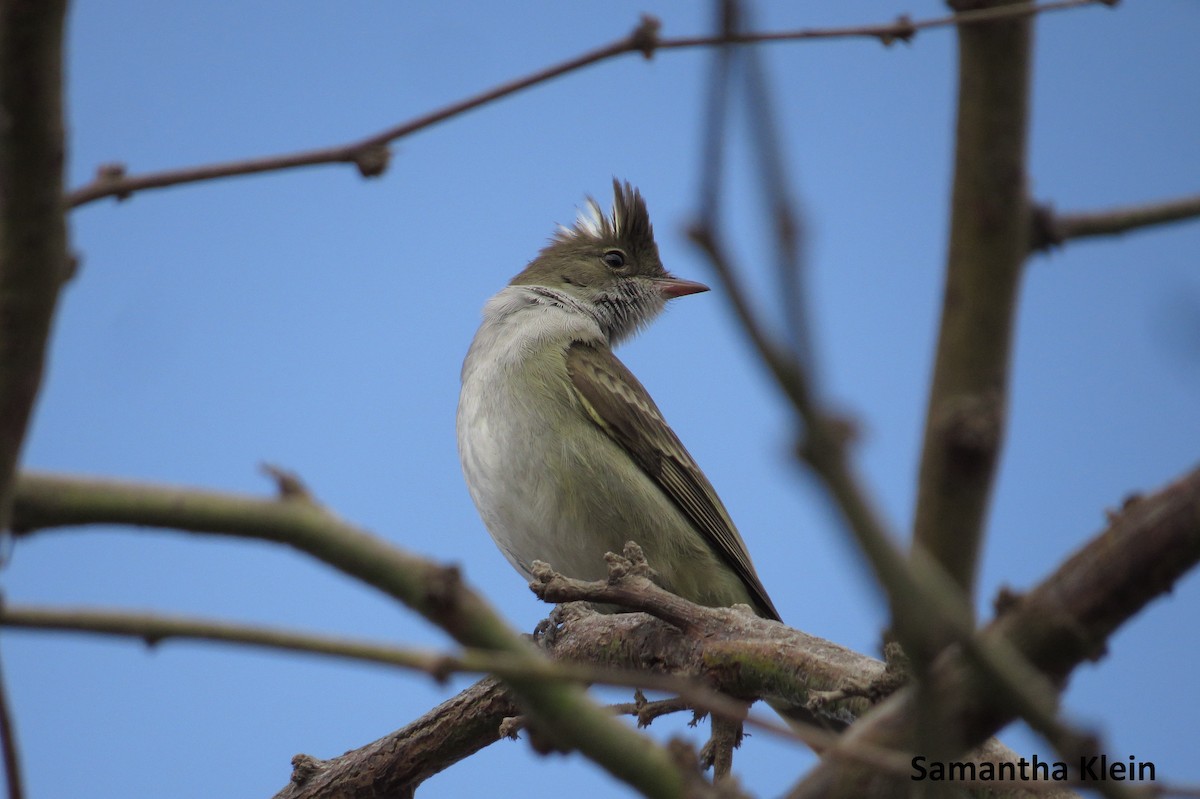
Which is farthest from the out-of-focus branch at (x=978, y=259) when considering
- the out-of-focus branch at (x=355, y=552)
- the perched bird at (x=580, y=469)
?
the perched bird at (x=580, y=469)

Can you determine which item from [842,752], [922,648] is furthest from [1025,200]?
[842,752]

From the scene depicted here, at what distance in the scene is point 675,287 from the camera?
854 centimetres

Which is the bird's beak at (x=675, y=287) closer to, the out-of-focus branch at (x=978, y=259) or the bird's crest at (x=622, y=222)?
the bird's crest at (x=622, y=222)

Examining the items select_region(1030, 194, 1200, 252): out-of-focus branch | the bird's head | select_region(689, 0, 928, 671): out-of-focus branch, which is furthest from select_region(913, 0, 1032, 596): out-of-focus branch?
the bird's head

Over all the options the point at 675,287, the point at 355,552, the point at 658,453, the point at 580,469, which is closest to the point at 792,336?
the point at 355,552

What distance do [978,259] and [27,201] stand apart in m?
1.32

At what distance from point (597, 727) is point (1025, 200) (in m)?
0.91

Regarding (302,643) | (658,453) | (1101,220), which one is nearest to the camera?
(302,643)

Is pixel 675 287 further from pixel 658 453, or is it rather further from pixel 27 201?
pixel 27 201

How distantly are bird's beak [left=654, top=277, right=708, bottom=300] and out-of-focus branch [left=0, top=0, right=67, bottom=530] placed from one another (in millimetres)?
7000

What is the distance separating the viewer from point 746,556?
6.75 m

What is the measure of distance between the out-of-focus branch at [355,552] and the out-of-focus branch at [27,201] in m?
0.10

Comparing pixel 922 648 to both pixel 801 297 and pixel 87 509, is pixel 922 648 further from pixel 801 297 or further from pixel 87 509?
Result: pixel 87 509

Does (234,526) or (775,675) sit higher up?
(775,675)
